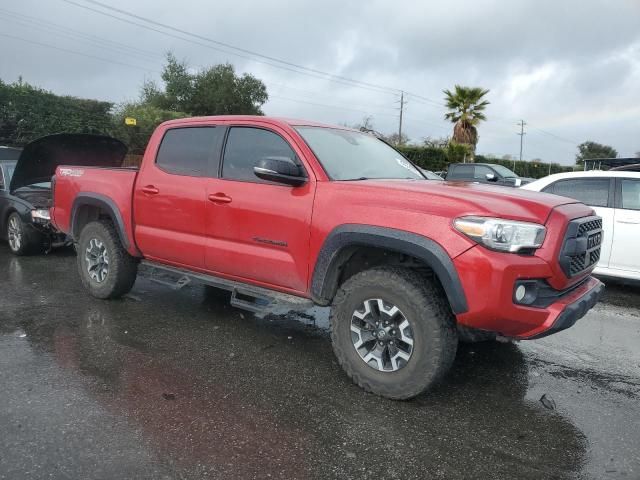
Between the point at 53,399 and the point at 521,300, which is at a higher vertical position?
the point at 521,300

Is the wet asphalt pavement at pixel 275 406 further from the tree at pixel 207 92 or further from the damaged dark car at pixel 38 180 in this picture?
the tree at pixel 207 92

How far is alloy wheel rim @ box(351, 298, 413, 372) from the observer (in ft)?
11.3

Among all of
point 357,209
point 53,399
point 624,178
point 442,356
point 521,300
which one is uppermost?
point 624,178

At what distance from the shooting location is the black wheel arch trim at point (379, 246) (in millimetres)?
3184

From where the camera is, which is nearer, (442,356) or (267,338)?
(442,356)

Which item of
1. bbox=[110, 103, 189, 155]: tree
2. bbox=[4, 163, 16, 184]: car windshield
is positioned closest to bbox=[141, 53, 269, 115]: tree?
bbox=[110, 103, 189, 155]: tree

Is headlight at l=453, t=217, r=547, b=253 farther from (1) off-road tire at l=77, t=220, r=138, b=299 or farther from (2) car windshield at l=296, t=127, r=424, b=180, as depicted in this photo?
(1) off-road tire at l=77, t=220, r=138, b=299

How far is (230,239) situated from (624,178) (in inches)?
211

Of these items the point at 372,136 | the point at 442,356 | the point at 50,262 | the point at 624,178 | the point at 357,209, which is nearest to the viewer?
the point at 442,356

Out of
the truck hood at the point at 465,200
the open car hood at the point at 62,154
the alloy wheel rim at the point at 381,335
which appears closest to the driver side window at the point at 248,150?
the truck hood at the point at 465,200

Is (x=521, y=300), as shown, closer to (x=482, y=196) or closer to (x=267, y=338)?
(x=482, y=196)

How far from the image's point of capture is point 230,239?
435 centimetres

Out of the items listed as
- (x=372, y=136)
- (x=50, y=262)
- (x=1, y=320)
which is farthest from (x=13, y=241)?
(x=372, y=136)

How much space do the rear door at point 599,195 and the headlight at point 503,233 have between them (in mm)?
4194
